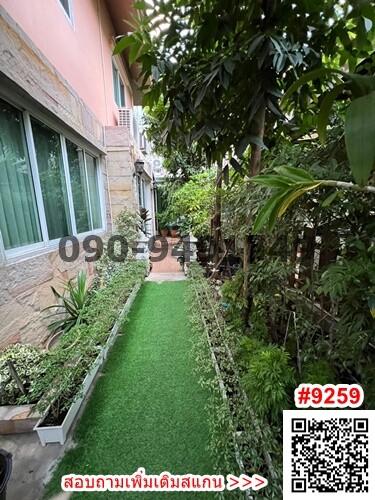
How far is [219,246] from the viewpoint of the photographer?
3.64 metres

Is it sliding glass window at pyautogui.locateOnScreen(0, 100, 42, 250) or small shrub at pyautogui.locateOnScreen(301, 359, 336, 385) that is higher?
sliding glass window at pyautogui.locateOnScreen(0, 100, 42, 250)

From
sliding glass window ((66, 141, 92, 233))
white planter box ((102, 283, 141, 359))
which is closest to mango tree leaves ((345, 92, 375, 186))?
white planter box ((102, 283, 141, 359))

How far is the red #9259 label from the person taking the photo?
1.14 m

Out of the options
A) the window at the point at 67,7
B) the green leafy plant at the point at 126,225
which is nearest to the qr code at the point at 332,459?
the green leafy plant at the point at 126,225

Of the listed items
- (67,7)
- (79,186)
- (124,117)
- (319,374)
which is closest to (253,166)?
(319,374)

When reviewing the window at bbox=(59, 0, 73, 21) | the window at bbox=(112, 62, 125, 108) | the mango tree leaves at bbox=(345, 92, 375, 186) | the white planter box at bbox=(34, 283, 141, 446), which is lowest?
the white planter box at bbox=(34, 283, 141, 446)

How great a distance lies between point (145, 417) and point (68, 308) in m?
1.32

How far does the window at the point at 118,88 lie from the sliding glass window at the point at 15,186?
12.4 feet

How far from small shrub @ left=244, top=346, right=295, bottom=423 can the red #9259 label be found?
90 millimetres

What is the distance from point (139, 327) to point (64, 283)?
954 millimetres

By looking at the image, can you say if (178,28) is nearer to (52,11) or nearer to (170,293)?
(52,11)

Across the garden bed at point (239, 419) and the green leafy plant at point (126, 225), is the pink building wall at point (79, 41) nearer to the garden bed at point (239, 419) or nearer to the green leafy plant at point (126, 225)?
the green leafy plant at point (126, 225)

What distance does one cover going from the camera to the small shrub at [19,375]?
1.57 m

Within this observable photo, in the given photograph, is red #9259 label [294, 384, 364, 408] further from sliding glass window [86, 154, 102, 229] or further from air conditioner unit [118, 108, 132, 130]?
air conditioner unit [118, 108, 132, 130]
